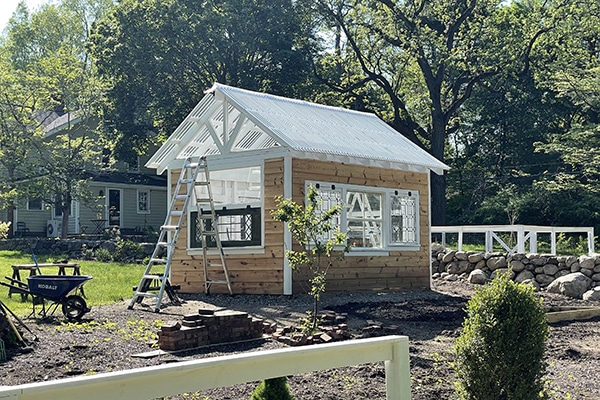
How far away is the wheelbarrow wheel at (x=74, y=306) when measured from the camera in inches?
388

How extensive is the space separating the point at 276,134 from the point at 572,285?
6.86m

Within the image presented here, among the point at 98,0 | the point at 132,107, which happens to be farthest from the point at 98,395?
the point at 98,0

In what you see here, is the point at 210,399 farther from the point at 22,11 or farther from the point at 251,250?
the point at 22,11

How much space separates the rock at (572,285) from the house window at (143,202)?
24024 mm

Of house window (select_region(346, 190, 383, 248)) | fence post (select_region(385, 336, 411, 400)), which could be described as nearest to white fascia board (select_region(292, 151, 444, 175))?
house window (select_region(346, 190, 383, 248))

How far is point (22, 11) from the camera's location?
5353 centimetres

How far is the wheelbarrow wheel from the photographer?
9.86 metres

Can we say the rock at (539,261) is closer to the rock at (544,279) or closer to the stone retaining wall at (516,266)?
the stone retaining wall at (516,266)

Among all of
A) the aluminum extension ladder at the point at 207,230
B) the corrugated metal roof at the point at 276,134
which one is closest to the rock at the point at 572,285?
the corrugated metal roof at the point at 276,134

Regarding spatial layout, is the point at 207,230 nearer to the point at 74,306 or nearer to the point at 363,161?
the point at 363,161

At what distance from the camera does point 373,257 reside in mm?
15344

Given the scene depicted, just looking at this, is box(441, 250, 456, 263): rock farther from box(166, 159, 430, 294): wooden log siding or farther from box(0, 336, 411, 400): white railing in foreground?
box(0, 336, 411, 400): white railing in foreground

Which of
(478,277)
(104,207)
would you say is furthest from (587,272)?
(104,207)

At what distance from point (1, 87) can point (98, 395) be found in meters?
30.3
